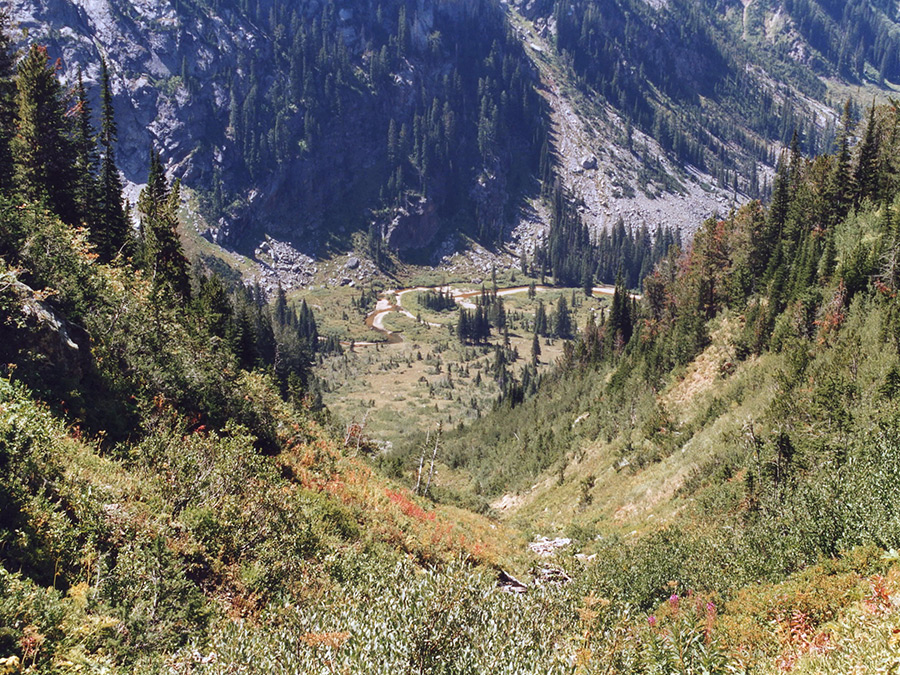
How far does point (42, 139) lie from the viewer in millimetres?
38281

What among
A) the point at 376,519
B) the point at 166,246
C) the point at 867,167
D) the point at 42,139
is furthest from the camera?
the point at 867,167

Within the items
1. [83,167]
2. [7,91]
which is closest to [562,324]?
[83,167]

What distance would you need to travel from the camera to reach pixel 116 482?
37.3ft

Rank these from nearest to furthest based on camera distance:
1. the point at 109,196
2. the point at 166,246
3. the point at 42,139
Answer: the point at 42,139
the point at 166,246
the point at 109,196

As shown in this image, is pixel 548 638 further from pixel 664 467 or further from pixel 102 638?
pixel 664 467

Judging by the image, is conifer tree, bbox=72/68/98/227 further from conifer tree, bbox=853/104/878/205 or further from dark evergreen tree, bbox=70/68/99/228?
conifer tree, bbox=853/104/878/205

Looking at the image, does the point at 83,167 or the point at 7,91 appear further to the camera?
the point at 83,167

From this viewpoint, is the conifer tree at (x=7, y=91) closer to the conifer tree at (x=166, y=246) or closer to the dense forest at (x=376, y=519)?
the dense forest at (x=376, y=519)

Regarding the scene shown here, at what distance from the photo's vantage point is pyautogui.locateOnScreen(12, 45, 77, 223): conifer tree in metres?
37.2

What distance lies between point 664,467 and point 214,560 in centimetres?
2569

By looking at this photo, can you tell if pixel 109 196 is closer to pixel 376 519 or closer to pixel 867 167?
pixel 376 519

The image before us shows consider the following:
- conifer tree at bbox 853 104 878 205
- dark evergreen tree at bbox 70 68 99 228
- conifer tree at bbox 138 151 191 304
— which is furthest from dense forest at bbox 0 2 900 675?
conifer tree at bbox 853 104 878 205

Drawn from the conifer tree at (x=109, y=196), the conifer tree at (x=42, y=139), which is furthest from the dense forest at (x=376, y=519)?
the conifer tree at (x=109, y=196)

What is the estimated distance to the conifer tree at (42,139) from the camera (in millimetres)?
37250
